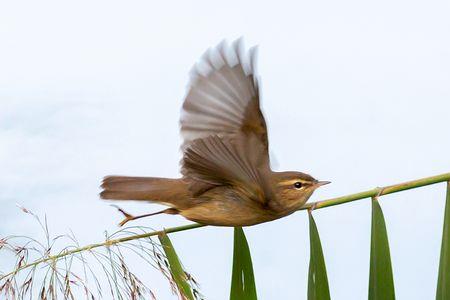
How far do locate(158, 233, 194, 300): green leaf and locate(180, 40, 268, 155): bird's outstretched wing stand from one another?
0.40 metres

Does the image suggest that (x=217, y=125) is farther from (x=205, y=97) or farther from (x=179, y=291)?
(x=179, y=291)

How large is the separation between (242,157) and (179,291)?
58 centimetres

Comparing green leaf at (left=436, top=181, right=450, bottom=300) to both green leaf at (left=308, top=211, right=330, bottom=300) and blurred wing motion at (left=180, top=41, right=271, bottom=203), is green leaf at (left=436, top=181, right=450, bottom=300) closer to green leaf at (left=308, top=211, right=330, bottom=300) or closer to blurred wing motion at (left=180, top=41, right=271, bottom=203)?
green leaf at (left=308, top=211, right=330, bottom=300)

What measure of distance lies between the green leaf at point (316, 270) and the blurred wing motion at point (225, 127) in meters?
0.34

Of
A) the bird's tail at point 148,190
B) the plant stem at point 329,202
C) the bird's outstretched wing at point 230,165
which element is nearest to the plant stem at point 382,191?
the plant stem at point 329,202

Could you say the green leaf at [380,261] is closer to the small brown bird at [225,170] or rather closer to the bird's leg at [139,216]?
the small brown bird at [225,170]

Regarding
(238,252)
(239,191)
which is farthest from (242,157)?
(238,252)

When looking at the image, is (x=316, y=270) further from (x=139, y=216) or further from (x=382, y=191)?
(x=139, y=216)

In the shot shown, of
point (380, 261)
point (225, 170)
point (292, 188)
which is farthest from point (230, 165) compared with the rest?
point (380, 261)

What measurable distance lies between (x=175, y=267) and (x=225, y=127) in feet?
1.99

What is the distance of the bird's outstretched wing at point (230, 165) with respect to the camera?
526 cm

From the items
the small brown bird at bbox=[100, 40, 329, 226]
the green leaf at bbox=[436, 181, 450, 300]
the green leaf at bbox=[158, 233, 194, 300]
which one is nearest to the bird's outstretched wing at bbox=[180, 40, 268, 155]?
the small brown bird at bbox=[100, 40, 329, 226]

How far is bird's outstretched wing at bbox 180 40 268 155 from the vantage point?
5457mm

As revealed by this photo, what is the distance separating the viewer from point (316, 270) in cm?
577
